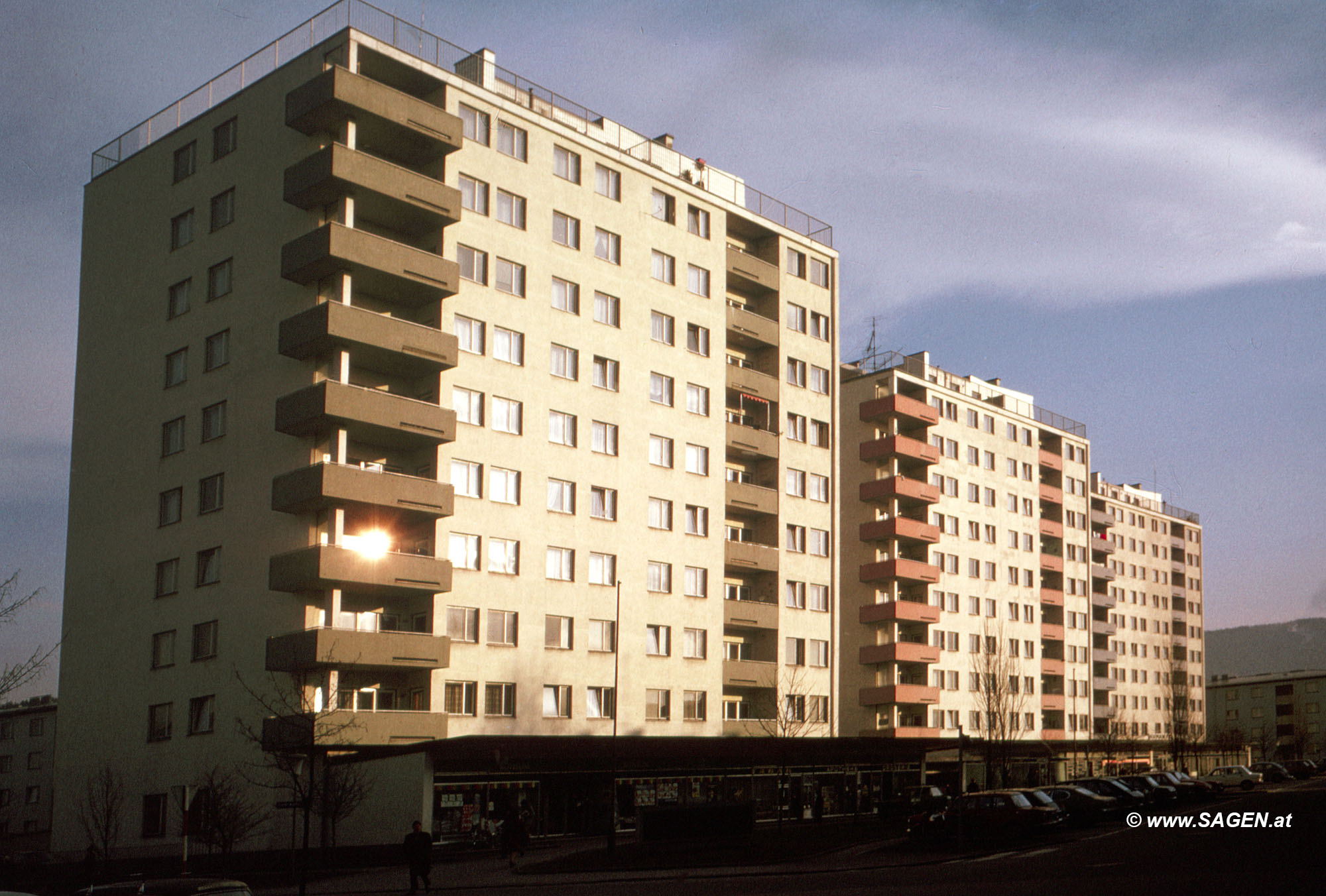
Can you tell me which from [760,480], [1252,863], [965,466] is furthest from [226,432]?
[965,466]

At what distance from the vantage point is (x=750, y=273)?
6862 cm

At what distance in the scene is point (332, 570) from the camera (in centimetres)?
4528

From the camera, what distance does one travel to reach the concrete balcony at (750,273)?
222 ft

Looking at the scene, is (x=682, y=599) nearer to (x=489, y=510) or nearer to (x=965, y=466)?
(x=489, y=510)

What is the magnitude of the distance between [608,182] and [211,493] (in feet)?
73.7

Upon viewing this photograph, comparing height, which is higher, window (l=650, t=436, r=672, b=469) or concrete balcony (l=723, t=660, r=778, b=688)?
window (l=650, t=436, r=672, b=469)

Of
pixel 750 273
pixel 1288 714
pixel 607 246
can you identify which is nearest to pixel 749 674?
pixel 750 273

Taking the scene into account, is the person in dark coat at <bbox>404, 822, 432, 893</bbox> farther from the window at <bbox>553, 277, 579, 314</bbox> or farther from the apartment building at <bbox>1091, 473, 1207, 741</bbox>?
the apartment building at <bbox>1091, 473, 1207, 741</bbox>

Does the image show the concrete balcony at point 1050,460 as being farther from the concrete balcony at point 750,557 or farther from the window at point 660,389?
the window at point 660,389

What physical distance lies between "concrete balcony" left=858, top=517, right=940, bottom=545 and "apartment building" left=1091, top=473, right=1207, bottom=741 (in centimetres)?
3931

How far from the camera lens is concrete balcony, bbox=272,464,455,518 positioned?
45.7 meters

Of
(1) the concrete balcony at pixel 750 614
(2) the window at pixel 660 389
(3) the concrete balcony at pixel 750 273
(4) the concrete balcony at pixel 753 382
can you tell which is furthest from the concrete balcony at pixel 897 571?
(2) the window at pixel 660 389

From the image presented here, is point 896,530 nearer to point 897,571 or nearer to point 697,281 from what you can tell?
point 897,571

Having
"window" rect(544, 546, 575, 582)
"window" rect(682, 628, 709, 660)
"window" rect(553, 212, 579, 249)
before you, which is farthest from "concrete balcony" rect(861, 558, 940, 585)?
"window" rect(553, 212, 579, 249)
